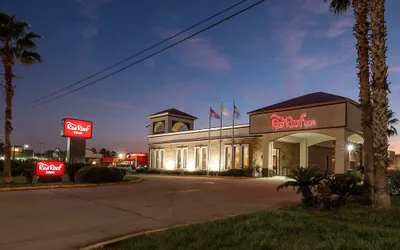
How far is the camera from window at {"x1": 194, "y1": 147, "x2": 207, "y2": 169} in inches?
1631

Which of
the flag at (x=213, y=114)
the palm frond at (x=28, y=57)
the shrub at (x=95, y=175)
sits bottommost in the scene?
the shrub at (x=95, y=175)

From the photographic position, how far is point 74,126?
27844 millimetres

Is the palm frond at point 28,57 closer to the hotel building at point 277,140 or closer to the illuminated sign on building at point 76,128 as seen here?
the illuminated sign on building at point 76,128

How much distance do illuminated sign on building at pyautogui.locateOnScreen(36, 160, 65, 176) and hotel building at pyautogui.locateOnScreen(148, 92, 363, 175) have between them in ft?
60.0

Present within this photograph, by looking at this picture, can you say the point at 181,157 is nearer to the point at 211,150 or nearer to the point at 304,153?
the point at 211,150

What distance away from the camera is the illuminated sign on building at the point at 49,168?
70.4ft

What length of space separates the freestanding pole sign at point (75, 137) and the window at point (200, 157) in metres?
16.2

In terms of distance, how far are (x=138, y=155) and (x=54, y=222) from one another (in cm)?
5585

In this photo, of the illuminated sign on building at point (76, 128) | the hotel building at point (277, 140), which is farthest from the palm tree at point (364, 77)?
the illuminated sign on building at point (76, 128)

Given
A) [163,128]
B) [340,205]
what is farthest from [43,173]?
[163,128]

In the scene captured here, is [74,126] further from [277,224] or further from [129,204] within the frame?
[277,224]

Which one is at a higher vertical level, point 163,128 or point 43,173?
point 163,128

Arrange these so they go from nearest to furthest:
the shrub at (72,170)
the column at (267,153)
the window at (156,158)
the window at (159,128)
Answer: the shrub at (72,170) < the column at (267,153) < the window at (156,158) < the window at (159,128)

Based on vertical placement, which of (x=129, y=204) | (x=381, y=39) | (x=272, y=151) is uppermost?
(x=381, y=39)
